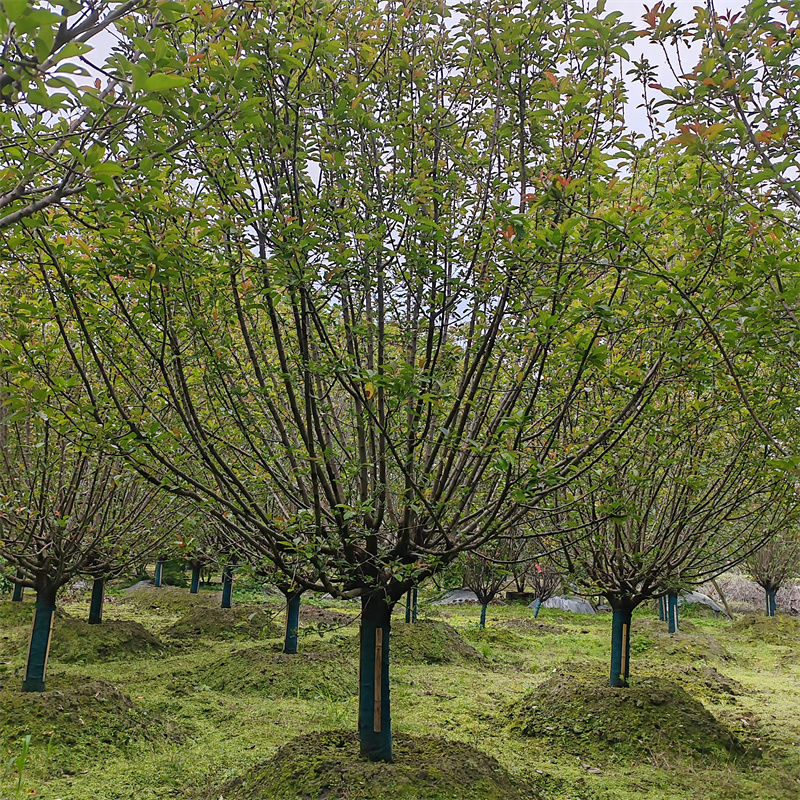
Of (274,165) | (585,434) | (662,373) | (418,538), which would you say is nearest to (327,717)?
(418,538)

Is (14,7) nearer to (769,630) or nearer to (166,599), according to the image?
(166,599)

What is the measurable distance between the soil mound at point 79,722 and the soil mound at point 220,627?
6.72 meters

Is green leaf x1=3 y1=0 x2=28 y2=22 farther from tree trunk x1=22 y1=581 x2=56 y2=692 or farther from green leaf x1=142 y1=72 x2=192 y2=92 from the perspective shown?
tree trunk x1=22 y1=581 x2=56 y2=692

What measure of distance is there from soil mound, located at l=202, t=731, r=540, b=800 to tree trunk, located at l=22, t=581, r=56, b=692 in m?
3.74

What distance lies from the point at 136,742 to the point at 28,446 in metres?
3.68

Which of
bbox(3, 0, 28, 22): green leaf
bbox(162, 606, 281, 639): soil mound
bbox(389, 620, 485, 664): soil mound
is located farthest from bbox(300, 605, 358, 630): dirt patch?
bbox(3, 0, 28, 22): green leaf

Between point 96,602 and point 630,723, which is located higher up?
point 96,602

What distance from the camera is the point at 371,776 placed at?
514 centimetres

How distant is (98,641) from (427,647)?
265 inches

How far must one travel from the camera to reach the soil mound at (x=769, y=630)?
19.7m

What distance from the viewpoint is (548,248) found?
373cm

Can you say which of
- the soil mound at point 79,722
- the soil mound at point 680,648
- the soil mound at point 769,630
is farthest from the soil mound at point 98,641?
the soil mound at point 769,630

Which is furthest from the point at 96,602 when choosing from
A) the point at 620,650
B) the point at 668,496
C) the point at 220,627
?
the point at 668,496

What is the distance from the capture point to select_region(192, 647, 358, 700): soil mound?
33.9ft
